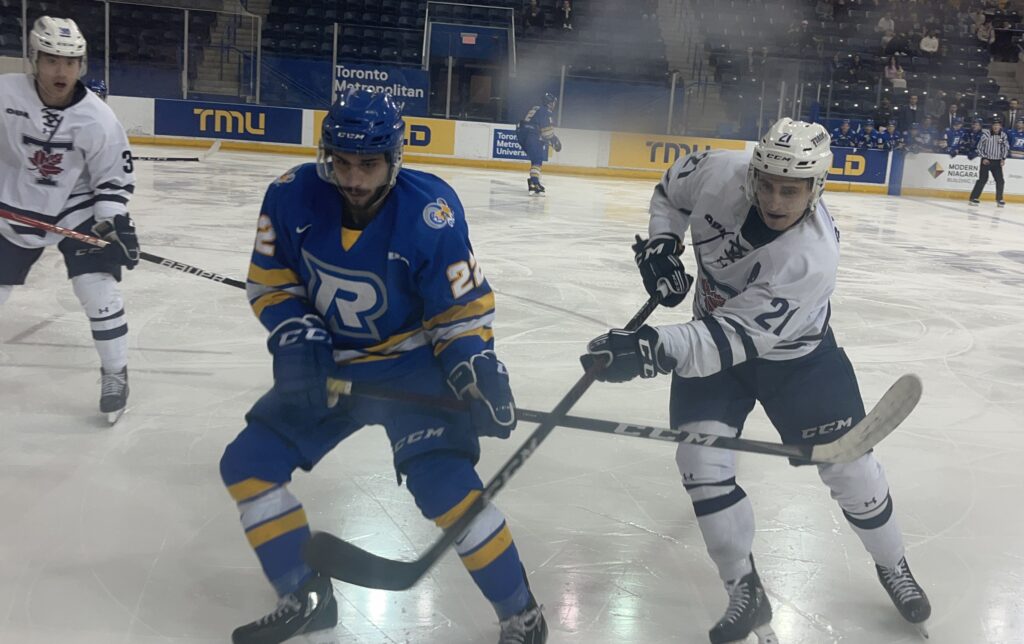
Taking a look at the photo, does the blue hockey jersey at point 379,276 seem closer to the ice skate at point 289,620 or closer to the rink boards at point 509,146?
the ice skate at point 289,620

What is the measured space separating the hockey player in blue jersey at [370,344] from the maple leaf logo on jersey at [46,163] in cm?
156

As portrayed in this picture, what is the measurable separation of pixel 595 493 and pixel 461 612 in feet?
2.76

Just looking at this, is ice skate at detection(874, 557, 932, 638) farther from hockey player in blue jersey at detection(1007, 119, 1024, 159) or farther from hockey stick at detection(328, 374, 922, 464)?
hockey player in blue jersey at detection(1007, 119, 1024, 159)

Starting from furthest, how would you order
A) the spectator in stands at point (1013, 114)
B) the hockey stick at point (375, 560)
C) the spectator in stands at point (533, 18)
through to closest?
the spectator in stands at point (533, 18), the spectator in stands at point (1013, 114), the hockey stick at point (375, 560)

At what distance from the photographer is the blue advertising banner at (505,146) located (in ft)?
45.0

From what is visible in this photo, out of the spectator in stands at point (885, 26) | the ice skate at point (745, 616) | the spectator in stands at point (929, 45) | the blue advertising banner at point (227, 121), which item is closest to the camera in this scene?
the ice skate at point (745, 616)

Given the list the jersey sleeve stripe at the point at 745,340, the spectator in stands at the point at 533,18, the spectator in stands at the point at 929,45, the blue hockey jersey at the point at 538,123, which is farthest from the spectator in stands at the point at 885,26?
the jersey sleeve stripe at the point at 745,340

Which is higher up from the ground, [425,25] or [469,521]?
[425,25]

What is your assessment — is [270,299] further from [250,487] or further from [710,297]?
[710,297]

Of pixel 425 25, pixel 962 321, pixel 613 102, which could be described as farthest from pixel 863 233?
pixel 425 25

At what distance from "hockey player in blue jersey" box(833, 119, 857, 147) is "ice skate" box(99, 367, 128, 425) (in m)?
12.4

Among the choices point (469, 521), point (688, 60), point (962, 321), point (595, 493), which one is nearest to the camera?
point (469, 521)

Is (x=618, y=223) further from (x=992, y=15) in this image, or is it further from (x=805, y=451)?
(x=992, y=15)

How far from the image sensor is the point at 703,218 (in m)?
2.37
